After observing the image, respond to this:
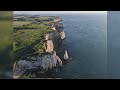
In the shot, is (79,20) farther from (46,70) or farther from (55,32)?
(46,70)

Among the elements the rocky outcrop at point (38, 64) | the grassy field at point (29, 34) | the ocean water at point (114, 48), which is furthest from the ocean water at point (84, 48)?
the grassy field at point (29, 34)

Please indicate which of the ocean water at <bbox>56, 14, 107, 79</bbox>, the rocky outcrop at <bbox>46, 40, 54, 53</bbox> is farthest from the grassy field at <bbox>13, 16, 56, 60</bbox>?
the ocean water at <bbox>56, 14, 107, 79</bbox>

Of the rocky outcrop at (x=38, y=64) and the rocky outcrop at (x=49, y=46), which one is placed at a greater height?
the rocky outcrop at (x=49, y=46)

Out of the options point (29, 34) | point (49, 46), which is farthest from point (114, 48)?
point (29, 34)

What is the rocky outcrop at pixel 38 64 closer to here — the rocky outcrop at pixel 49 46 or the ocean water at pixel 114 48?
the rocky outcrop at pixel 49 46

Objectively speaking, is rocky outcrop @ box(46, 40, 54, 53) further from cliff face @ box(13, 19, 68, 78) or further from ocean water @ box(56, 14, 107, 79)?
ocean water @ box(56, 14, 107, 79)

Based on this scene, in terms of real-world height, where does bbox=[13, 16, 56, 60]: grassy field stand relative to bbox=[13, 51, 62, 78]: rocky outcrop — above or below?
above
